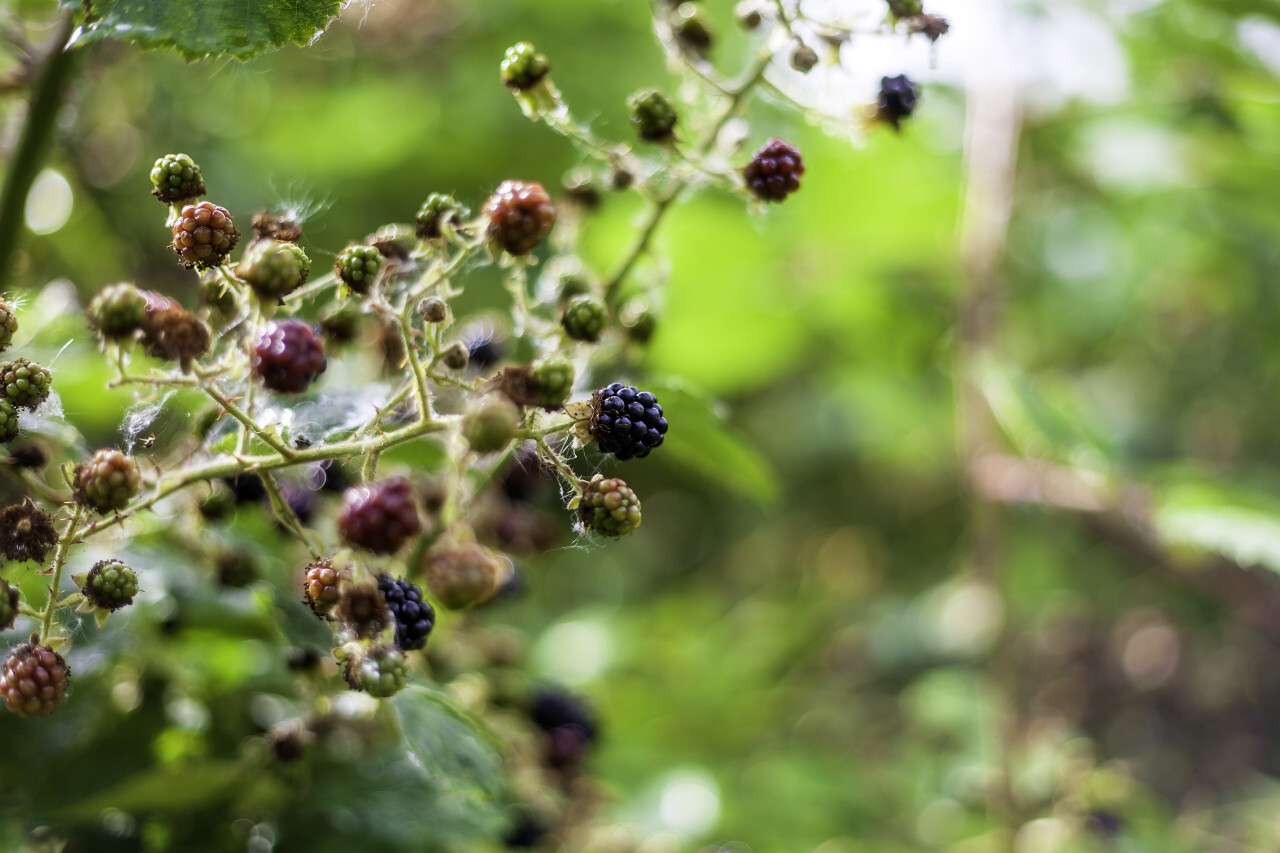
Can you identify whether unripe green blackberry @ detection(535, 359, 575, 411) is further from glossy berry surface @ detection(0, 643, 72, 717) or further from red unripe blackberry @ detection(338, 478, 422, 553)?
glossy berry surface @ detection(0, 643, 72, 717)

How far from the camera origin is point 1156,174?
8.32 feet

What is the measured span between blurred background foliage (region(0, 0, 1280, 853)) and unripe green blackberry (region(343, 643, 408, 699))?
0.10 metres

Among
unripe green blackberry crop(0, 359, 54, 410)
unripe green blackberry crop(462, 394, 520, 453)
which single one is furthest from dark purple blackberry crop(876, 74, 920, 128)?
unripe green blackberry crop(0, 359, 54, 410)

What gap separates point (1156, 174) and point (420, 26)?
87.2 inches

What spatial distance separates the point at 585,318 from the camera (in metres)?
0.99

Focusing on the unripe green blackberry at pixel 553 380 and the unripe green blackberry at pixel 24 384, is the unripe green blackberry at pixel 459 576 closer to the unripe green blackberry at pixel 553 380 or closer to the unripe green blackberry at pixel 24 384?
the unripe green blackberry at pixel 553 380

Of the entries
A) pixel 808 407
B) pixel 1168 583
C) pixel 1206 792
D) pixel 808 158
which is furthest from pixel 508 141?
pixel 1206 792

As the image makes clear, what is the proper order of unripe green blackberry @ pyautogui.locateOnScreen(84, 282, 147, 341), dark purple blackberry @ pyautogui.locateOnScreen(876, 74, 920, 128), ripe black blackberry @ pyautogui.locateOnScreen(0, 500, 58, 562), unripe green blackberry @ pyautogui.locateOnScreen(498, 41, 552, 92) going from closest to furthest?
unripe green blackberry @ pyautogui.locateOnScreen(84, 282, 147, 341)
ripe black blackberry @ pyautogui.locateOnScreen(0, 500, 58, 562)
unripe green blackberry @ pyautogui.locateOnScreen(498, 41, 552, 92)
dark purple blackberry @ pyautogui.locateOnScreen(876, 74, 920, 128)

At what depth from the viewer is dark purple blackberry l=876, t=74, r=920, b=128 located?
1.15 m

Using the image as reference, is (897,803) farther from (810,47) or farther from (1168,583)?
(810,47)

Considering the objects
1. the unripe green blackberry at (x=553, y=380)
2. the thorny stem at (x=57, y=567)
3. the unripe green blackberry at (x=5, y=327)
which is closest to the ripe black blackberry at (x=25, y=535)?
the thorny stem at (x=57, y=567)

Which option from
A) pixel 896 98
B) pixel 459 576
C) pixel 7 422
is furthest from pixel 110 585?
pixel 896 98

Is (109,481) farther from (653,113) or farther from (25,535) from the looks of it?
(653,113)

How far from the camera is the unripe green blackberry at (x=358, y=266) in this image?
941 millimetres
